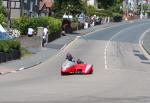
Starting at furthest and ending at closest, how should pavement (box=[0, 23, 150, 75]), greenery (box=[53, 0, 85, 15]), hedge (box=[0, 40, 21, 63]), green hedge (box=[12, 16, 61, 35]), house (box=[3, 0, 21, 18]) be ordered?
greenery (box=[53, 0, 85, 15])
house (box=[3, 0, 21, 18])
green hedge (box=[12, 16, 61, 35])
hedge (box=[0, 40, 21, 63])
pavement (box=[0, 23, 150, 75])

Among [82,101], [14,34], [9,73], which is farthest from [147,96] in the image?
[14,34]

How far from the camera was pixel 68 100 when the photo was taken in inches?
834

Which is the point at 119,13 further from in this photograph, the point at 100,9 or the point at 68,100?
the point at 68,100

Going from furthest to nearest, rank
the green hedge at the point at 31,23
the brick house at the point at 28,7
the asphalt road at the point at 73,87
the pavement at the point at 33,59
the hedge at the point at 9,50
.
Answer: the brick house at the point at 28,7 < the green hedge at the point at 31,23 < the hedge at the point at 9,50 < the pavement at the point at 33,59 < the asphalt road at the point at 73,87

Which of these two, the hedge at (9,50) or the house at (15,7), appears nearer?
the hedge at (9,50)

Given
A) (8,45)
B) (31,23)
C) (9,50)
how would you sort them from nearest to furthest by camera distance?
(9,50) < (8,45) < (31,23)

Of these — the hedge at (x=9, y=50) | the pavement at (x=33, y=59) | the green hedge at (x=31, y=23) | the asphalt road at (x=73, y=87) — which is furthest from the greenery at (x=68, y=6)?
the asphalt road at (x=73, y=87)

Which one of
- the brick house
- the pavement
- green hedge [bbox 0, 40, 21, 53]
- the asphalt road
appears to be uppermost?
the brick house

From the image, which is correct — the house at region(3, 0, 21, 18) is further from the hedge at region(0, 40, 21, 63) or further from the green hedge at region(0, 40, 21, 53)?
the green hedge at region(0, 40, 21, 53)

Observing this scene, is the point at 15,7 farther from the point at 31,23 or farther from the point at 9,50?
the point at 9,50

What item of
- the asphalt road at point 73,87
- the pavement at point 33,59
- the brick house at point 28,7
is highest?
the brick house at point 28,7

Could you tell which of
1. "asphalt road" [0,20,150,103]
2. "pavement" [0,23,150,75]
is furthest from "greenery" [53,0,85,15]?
"asphalt road" [0,20,150,103]

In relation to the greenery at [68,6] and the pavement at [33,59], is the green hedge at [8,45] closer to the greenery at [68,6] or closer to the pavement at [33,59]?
the pavement at [33,59]

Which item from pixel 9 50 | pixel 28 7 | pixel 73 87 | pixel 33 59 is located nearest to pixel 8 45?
pixel 9 50
